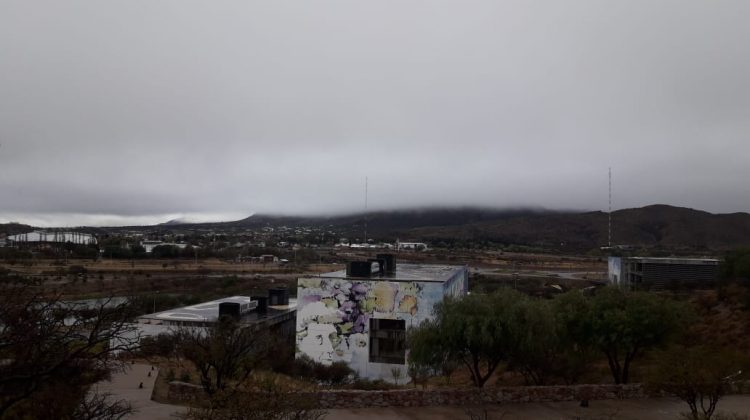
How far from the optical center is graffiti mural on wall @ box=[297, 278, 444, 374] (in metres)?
33.8

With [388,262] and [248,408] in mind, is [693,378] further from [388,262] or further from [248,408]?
[388,262]

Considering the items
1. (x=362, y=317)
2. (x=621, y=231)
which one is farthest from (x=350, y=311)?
(x=621, y=231)

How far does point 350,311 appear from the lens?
34375 millimetres

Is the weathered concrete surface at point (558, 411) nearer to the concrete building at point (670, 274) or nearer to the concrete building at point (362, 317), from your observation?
the concrete building at point (362, 317)

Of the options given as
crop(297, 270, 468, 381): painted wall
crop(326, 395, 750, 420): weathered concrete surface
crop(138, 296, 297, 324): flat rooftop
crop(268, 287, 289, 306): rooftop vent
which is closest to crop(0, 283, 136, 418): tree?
crop(326, 395, 750, 420): weathered concrete surface

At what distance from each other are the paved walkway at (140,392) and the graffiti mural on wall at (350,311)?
385 inches

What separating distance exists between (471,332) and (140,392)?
13.9 meters

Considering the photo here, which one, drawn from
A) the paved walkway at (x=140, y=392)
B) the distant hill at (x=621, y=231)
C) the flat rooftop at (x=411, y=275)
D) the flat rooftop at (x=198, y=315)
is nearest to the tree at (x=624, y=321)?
the flat rooftop at (x=411, y=275)

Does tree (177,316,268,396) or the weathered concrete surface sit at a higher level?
tree (177,316,268,396)

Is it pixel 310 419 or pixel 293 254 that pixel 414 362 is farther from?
pixel 293 254

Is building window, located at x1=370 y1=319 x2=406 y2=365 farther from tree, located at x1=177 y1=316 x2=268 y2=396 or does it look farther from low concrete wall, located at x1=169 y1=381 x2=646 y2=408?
low concrete wall, located at x1=169 y1=381 x2=646 y2=408

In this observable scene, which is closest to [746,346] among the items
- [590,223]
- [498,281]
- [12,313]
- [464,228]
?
[12,313]

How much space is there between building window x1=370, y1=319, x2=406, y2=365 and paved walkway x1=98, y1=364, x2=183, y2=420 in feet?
42.3

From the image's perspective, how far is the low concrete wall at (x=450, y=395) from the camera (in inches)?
736
